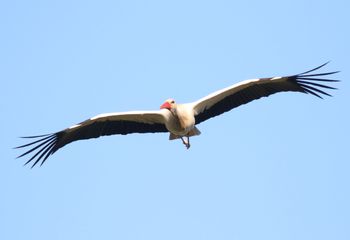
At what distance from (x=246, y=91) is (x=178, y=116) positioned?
127cm

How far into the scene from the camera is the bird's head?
19.6 metres

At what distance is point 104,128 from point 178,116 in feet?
4.77

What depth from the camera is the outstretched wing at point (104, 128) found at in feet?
65.8

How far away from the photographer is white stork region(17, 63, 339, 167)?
19.7 meters

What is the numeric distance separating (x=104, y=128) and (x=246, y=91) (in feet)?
8.41

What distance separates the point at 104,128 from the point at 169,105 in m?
1.39

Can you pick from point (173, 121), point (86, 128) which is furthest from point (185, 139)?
point (86, 128)

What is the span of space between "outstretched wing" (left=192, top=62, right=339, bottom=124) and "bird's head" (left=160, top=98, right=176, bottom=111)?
1.29 feet

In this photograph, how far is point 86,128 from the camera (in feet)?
66.6

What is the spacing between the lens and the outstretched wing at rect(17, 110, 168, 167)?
20047 millimetres

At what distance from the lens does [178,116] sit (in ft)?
64.5

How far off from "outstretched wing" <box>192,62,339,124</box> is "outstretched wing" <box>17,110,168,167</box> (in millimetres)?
761

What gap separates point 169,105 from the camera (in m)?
19.6

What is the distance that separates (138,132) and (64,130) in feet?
4.27
